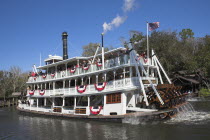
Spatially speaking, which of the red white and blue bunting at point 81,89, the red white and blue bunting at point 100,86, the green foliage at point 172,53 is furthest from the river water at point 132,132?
the green foliage at point 172,53

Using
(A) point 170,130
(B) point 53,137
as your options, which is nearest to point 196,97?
(A) point 170,130

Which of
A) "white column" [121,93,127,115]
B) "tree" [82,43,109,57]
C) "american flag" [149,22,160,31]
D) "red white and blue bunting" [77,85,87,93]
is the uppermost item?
"tree" [82,43,109,57]

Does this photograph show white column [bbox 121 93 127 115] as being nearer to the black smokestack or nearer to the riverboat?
the riverboat

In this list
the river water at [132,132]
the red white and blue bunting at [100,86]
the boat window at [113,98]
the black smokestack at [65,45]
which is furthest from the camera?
the black smokestack at [65,45]

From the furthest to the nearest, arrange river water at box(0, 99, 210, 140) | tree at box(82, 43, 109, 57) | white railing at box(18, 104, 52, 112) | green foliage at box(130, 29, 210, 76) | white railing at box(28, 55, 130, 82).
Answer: tree at box(82, 43, 109, 57)
green foliage at box(130, 29, 210, 76)
white railing at box(18, 104, 52, 112)
white railing at box(28, 55, 130, 82)
river water at box(0, 99, 210, 140)

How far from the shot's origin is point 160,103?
50.5 feet

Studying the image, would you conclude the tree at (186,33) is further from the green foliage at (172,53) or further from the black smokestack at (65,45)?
the black smokestack at (65,45)

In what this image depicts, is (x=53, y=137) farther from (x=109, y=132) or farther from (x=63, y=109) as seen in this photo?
(x=63, y=109)

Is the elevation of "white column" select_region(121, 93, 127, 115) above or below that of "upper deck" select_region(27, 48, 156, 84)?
below

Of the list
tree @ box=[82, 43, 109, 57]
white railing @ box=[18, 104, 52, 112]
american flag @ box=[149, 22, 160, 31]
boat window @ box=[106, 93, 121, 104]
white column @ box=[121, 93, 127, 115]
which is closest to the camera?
white column @ box=[121, 93, 127, 115]

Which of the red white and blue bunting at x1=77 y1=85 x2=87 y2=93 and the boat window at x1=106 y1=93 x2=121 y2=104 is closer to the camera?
the boat window at x1=106 y1=93 x2=121 y2=104

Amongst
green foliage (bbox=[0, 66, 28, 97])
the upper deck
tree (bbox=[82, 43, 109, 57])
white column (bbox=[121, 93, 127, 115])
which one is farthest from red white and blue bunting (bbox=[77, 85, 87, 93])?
green foliage (bbox=[0, 66, 28, 97])

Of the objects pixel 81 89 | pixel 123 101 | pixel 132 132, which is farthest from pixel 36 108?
pixel 132 132

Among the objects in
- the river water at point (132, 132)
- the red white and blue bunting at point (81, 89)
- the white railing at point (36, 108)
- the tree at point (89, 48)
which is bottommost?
the river water at point (132, 132)
